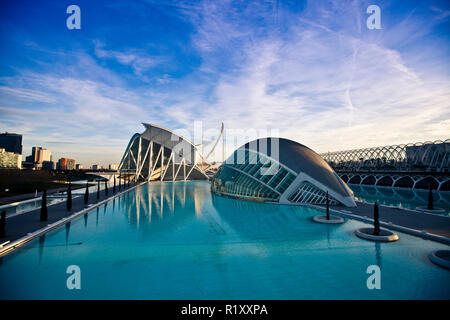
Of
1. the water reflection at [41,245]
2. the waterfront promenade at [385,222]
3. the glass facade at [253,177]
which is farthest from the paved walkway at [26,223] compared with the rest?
the glass facade at [253,177]

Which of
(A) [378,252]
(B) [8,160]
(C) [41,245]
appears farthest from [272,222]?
(B) [8,160]

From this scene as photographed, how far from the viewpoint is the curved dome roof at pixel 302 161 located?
21953 mm

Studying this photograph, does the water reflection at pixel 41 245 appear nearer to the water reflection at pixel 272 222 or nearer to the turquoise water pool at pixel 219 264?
the turquoise water pool at pixel 219 264

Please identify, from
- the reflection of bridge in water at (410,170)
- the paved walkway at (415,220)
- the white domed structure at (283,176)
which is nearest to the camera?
the paved walkway at (415,220)

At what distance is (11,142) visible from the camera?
154 meters

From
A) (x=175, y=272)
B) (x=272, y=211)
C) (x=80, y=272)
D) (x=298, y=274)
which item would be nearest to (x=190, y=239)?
(x=175, y=272)

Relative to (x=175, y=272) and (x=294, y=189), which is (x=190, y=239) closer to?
(x=175, y=272)

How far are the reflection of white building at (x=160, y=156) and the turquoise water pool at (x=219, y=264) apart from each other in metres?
50.2

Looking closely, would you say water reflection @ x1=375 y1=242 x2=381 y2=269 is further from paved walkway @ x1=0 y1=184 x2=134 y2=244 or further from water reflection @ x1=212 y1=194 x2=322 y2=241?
paved walkway @ x1=0 y1=184 x2=134 y2=244

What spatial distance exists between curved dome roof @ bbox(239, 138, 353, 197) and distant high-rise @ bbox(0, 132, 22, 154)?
191 meters

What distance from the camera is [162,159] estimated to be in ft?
208

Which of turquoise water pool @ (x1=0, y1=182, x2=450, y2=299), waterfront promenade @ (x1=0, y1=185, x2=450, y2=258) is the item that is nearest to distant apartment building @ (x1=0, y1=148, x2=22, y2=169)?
waterfront promenade @ (x1=0, y1=185, x2=450, y2=258)

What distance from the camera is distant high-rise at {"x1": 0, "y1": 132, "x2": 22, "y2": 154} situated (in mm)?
151500

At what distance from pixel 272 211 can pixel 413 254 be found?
10563mm
